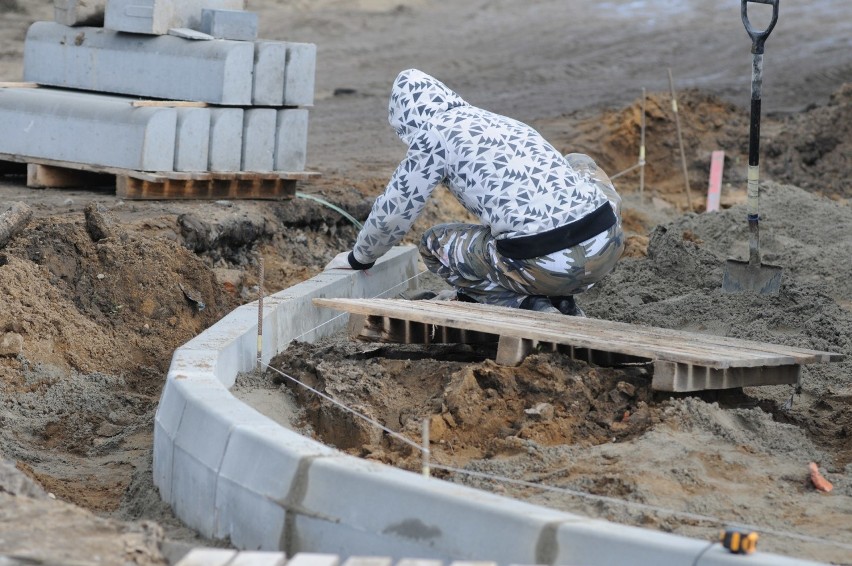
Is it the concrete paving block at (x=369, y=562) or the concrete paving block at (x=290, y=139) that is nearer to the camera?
the concrete paving block at (x=369, y=562)

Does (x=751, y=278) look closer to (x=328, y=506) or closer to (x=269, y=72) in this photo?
A: (x=269, y=72)

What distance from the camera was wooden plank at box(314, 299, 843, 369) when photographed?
16.8 ft

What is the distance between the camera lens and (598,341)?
208 inches

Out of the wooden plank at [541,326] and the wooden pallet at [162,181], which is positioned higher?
the wooden plank at [541,326]

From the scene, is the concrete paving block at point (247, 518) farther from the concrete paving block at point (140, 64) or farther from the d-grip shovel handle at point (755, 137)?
the concrete paving block at point (140, 64)

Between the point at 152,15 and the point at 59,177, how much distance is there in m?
1.41

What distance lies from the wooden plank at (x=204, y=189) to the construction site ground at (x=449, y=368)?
13cm

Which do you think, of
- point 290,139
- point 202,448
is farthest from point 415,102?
point 290,139

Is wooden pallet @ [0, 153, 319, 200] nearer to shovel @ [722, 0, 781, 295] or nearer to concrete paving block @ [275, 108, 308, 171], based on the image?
concrete paving block @ [275, 108, 308, 171]

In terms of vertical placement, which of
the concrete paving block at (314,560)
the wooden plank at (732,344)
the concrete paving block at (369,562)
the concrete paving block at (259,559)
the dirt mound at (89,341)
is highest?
the wooden plank at (732,344)

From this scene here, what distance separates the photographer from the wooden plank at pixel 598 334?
16.8ft

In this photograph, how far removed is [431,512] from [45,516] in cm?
113

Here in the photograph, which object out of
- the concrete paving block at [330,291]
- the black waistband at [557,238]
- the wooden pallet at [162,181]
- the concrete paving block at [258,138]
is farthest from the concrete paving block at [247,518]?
the concrete paving block at [258,138]

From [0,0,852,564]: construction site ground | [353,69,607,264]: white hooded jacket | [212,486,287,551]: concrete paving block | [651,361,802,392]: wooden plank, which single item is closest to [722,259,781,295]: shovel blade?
[0,0,852,564]: construction site ground
